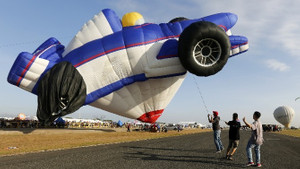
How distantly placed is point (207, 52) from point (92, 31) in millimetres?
7898

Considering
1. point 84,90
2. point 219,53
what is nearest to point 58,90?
point 84,90

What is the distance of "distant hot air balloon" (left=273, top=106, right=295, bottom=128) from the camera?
8131cm

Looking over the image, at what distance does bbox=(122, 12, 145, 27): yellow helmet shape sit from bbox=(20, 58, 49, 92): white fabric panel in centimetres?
616

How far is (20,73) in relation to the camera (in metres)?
16.4

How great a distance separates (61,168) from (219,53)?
11.3 metres

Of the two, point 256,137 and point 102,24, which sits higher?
point 102,24

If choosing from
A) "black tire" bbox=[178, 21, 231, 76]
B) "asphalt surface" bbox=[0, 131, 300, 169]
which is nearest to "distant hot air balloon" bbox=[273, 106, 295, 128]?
"black tire" bbox=[178, 21, 231, 76]

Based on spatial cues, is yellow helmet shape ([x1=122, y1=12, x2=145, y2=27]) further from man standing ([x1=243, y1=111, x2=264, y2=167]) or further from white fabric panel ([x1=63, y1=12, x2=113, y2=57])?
man standing ([x1=243, y1=111, x2=264, y2=167])

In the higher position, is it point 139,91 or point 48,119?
point 139,91

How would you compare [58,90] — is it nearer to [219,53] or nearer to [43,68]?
[43,68]

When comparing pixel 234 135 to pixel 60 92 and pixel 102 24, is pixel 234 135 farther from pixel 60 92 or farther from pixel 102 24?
pixel 102 24

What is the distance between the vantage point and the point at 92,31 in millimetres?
16797

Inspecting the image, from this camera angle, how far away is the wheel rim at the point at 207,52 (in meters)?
14.7

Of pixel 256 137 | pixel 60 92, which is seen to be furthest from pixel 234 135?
pixel 60 92
